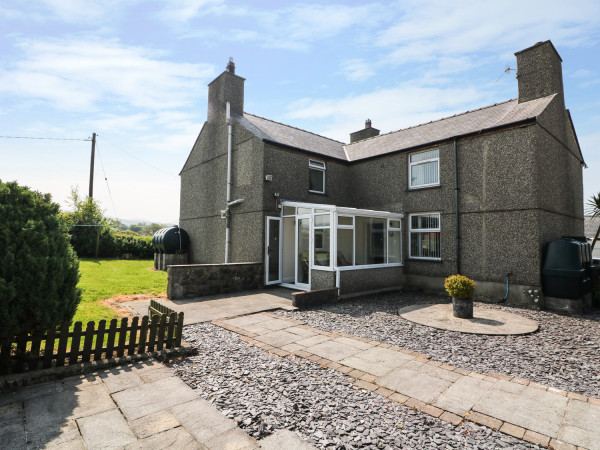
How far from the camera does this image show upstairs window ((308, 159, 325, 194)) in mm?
12219

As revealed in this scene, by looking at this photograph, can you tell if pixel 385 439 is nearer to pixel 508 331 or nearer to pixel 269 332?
pixel 269 332

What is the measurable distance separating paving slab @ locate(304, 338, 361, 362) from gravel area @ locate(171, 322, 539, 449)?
0.41 metres

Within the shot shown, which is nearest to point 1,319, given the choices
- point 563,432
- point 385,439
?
point 385,439

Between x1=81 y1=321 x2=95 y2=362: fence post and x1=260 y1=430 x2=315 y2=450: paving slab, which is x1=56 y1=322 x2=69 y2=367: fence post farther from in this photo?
x1=260 y1=430 x2=315 y2=450: paving slab

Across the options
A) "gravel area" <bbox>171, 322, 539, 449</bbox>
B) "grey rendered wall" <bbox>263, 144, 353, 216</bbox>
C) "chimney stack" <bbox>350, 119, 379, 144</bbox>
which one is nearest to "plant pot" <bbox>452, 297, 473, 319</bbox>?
"gravel area" <bbox>171, 322, 539, 449</bbox>

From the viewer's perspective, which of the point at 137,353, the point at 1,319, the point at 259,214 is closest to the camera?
the point at 1,319

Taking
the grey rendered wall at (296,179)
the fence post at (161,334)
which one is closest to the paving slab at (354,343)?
the fence post at (161,334)

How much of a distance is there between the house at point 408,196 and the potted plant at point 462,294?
2721mm

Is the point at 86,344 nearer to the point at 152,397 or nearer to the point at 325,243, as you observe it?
the point at 152,397

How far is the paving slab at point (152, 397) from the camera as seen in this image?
3064mm

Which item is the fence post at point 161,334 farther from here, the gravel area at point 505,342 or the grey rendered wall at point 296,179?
the grey rendered wall at point 296,179

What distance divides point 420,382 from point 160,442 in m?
2.91

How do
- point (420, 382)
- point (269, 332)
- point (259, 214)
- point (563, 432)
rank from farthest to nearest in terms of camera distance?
point (259, 214) → point (269, 332) → point (420, 382) → point (563, 432)

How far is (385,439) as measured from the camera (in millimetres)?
2660
